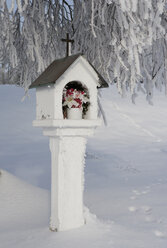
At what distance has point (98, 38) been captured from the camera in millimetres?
6383

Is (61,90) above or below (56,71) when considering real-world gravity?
below

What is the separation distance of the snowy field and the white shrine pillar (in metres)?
0.19

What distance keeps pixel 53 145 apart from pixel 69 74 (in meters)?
0.90

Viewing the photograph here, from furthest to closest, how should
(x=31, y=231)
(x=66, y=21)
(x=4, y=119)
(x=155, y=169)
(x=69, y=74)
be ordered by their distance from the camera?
1. (x=4, y=119)
2. (x=155, y=169)
3. (x=66, y=21)
4. (x=31, y=231)
5. (x=69, y=74)

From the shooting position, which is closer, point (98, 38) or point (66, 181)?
point (66, 181)

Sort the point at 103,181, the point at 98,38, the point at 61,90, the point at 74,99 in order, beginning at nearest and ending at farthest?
the point at 61,90 → the point at 74,99 → the point at 98,38 → the point at 103,181

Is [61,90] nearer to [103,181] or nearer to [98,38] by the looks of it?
[98,38]

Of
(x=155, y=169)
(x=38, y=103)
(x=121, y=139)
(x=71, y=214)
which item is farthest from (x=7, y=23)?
(x=121, y=139)

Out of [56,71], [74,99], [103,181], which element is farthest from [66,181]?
[103,181]

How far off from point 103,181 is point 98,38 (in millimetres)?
4640

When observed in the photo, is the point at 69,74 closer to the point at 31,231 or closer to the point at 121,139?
the point at 31,231

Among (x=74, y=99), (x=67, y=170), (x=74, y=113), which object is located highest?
(x=74, y=99)

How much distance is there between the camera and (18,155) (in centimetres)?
1337

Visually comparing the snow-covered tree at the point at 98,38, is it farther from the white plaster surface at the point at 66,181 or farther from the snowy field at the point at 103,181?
the snowy field at the point at 103,181
